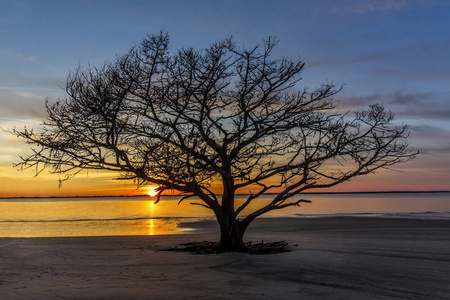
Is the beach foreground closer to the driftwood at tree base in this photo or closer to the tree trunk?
the driftwood at tree base

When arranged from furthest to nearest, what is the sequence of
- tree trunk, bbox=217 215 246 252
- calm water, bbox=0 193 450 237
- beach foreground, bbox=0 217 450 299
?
calm water, bbox=0 193 450 237 → tree trunk, bbox=217 215 246 252 → beach foreground, bbox=0 217 450 299

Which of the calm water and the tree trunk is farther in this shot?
the calm water

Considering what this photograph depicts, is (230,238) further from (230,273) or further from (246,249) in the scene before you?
(230,273)

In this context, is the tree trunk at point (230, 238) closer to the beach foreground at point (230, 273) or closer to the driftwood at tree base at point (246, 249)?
the driftwood at tree base at point (246, 249)

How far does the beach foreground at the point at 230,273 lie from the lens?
30.1 ft

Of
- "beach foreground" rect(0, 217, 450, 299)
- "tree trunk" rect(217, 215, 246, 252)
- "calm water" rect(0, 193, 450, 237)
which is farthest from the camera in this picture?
"calm water" rect(0, 193, 450, 237)

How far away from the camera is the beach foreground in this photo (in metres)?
9.19

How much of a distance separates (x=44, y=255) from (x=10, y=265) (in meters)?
2.26

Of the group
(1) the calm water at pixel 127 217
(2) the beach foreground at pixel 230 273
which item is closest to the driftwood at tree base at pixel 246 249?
(2) the beach foreground at pixel 230 273

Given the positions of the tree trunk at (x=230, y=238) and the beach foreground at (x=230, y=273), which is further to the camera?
the tree trunk at (x=230, y=238)

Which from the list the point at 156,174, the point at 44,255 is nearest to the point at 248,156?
the point at 156,174

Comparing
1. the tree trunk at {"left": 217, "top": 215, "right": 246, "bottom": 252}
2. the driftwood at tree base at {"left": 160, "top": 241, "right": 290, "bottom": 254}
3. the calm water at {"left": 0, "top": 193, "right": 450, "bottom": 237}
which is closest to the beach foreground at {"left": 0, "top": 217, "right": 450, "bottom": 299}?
the driftwood at tree base at {"left": 160, "top": 241, "right": 290, "bottom": 254}

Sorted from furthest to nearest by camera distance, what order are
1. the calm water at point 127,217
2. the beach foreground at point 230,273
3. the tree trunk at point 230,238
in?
the calm water at point 127,217
the tree trunk at point 230,238
the beach foreground at point 230,273

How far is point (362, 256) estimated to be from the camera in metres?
14.4
